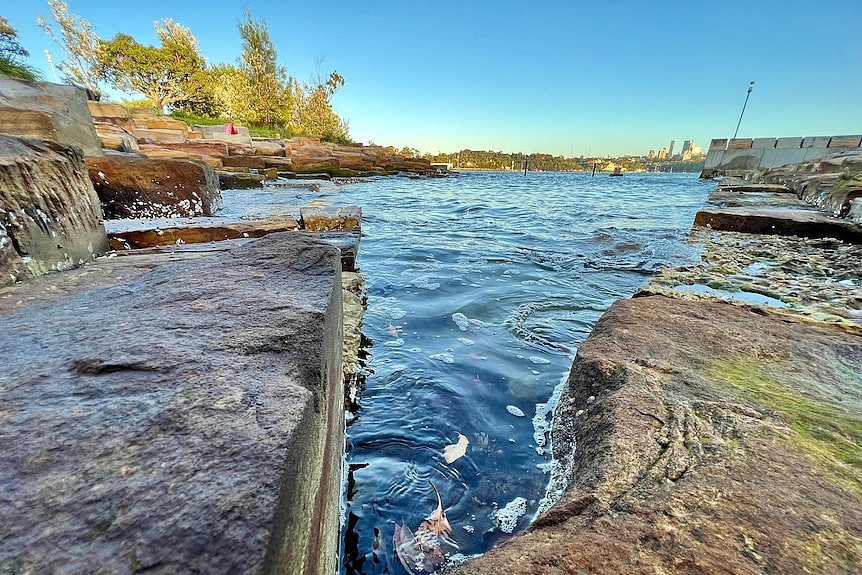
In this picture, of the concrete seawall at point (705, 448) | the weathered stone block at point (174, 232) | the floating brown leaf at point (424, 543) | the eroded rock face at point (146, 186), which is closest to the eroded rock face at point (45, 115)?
the eroded rock face at point (146, 186)

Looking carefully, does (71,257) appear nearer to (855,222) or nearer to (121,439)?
(121,439)

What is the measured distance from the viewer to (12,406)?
697 mm

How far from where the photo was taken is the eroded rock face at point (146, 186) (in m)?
3.79

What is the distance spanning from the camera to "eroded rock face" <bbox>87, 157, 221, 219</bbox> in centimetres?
379

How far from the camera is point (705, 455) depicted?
3.24 ft

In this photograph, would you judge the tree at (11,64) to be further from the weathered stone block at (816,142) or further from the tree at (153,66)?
the weathered stone block at (816,142)

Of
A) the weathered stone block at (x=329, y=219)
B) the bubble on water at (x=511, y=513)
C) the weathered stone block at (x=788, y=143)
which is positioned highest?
the weathered stone block at (x=788, y=143)

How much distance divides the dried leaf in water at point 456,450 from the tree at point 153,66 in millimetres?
44191

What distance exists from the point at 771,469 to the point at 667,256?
4.56 meters

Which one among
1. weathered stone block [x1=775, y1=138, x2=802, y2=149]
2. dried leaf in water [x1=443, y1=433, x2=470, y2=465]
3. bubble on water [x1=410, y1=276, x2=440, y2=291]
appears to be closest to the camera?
dried leaf in water [x1=443, y1=433, x2=470, y2=465]

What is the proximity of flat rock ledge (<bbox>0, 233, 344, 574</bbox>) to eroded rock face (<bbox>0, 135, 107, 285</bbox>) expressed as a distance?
0.40m

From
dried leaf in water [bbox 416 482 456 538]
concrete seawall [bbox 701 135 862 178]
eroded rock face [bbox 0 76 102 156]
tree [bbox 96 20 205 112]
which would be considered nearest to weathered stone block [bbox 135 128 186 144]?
→ eroded rock face [bbox 0 76 102 156]

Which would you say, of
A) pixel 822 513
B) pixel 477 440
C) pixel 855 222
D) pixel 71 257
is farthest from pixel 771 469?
pixel 855 222

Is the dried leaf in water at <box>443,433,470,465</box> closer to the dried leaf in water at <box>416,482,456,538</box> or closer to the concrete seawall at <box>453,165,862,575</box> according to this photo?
the dried leaf in water at <box>416,482,456,538</box>
